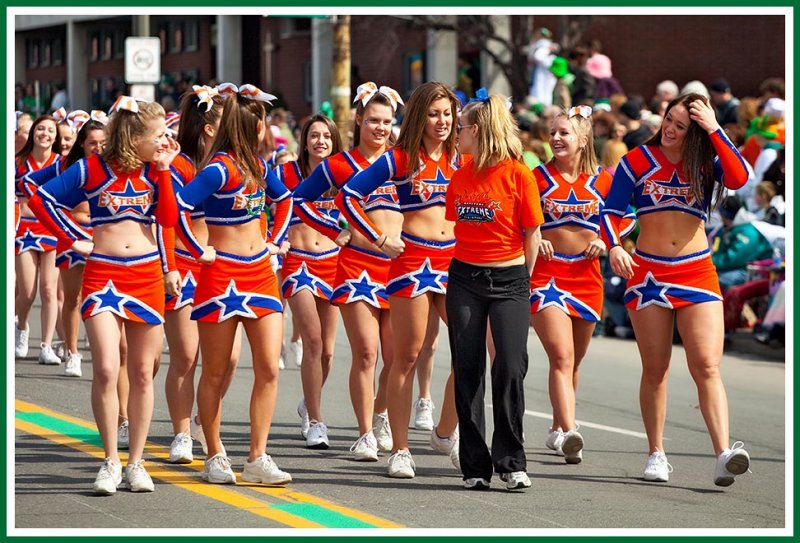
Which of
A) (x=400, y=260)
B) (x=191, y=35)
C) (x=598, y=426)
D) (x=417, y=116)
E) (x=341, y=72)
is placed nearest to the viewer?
(x=417, y=116)

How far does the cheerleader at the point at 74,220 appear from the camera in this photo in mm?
9711

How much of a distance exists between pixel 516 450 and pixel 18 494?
2525 millimetres

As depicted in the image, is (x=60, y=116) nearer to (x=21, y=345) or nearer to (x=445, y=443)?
(x=21, y=345)

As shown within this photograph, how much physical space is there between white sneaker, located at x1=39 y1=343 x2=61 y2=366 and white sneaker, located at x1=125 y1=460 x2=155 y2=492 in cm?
524

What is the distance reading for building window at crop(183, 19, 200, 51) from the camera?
146 ft

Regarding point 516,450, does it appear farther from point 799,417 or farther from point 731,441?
point 731,441

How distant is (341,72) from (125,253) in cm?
1532

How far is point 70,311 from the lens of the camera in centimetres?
1191

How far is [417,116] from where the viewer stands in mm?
8352

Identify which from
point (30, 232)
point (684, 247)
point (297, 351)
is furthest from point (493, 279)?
point (30, 232)

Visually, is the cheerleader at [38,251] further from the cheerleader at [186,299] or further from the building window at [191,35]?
the building window at [191,35]

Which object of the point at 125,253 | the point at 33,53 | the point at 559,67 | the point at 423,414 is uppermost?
the point at 559,67

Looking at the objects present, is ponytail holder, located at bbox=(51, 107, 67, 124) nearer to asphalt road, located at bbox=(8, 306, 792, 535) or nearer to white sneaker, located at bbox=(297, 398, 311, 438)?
asphalt road, located at bbox=(8, 306, 792, 535)

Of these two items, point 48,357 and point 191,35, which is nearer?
point 48,357
